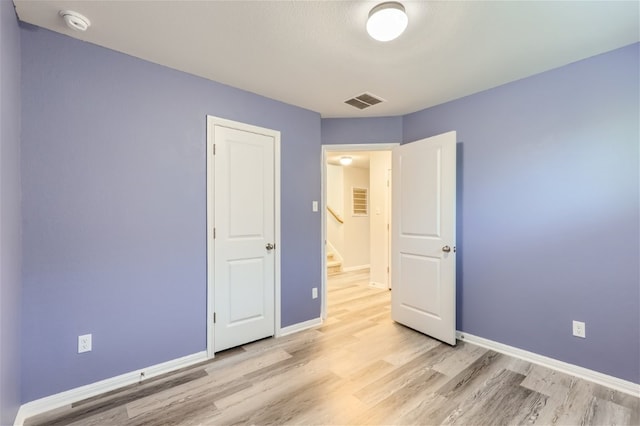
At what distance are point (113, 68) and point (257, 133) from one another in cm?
119

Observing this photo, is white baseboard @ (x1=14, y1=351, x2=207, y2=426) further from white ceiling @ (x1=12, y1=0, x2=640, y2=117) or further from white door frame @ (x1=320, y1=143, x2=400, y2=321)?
white ceiling @ (x1=12, y1=0, x2=640, y2=117)

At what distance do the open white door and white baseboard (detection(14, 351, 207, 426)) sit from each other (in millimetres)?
2169

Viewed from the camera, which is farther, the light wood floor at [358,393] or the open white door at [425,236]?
the open white door at [425,236]

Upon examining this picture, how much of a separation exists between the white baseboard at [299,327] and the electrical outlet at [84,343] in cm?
157

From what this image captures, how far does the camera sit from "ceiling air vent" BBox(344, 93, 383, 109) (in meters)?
2.93

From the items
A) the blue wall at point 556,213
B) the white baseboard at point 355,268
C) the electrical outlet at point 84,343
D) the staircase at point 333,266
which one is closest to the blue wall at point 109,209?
the electrical outlet at point 84,343

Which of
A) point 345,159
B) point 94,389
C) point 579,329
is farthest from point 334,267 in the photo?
point 94,389

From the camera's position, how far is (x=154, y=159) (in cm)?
230

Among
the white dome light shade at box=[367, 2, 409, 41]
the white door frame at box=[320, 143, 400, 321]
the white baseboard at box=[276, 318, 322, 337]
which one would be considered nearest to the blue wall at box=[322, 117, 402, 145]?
the white door frame at box=[320, 143, 400, 321]

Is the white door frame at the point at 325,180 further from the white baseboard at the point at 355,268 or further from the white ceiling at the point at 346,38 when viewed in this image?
the white baseboard at the point at 355,268

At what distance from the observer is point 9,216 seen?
1.58m

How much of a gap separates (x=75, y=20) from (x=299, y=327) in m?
3.06

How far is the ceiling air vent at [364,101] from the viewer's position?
2.93m

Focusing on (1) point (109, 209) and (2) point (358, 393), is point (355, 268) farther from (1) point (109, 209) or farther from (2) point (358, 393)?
(1) point (109, 209)
